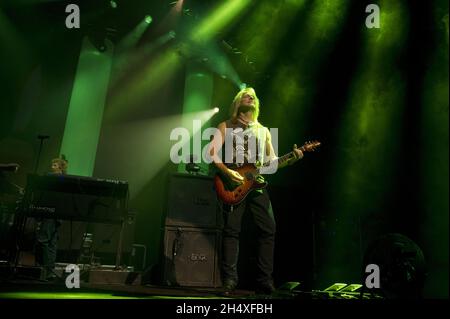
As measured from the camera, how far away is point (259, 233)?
3195mm

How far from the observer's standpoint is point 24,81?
6.86 metres

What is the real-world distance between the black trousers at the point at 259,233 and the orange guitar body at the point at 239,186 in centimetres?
7

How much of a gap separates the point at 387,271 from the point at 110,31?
20.1ft

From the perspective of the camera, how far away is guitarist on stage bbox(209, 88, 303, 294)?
3076mm

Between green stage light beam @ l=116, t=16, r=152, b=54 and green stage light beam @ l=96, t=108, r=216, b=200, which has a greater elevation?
green stage light beam @ l=116, t=16, r=152, b=54

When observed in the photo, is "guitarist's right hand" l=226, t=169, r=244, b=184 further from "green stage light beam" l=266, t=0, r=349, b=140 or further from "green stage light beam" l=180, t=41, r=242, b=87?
"green stage light beam" l=180, t=41, r=242, b=87

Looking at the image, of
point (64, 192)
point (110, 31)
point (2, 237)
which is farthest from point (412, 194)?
point (110, 31)

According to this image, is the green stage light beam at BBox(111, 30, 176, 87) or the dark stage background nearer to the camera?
the dark stage background

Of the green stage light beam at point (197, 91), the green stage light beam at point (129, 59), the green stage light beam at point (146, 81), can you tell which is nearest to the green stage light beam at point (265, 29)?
the green stage light beam at point (197, 91)

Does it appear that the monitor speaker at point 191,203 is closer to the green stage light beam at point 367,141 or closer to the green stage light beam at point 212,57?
the green stage light beam at point 367,141

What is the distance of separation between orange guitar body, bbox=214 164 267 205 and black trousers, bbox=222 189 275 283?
7 centimetres

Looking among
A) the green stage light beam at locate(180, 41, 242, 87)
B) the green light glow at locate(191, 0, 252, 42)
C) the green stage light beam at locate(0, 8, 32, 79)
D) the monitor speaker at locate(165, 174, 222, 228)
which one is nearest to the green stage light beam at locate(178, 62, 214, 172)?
the green stage light beam at locate(180, 41, 242, 87)

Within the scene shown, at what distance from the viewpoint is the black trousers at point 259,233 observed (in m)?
3.09

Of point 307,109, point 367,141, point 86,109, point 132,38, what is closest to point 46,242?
point 86,109
